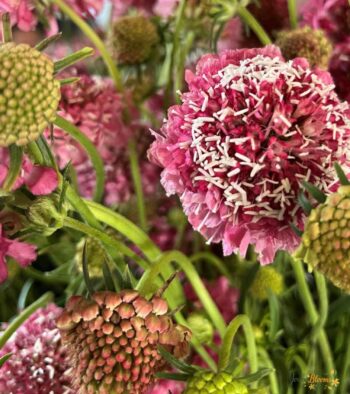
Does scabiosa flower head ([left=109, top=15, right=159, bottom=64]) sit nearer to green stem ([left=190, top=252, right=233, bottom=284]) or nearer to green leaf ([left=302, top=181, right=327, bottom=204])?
green stem ([left=190, top=252, right=233, bottom=284])

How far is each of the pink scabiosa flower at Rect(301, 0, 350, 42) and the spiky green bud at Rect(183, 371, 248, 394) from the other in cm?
32

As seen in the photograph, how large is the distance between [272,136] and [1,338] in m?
0.21

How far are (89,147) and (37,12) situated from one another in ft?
0.41

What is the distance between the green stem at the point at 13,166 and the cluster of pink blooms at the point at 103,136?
148 millimetres

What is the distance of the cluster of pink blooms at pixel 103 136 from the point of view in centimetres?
58

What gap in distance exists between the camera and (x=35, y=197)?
0.42 m

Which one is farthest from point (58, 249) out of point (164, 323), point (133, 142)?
point (164, 323)

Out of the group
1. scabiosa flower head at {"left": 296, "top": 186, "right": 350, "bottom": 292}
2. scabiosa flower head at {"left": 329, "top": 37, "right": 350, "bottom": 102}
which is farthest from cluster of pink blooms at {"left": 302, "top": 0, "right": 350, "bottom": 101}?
scabiosa flower head at {"left": 296, "top": 186, "right": 350, "bottom": 292}

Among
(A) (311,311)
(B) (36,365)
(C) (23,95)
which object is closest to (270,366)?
(A) (311,311)

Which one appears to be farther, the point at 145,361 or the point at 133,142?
the point at 133,142

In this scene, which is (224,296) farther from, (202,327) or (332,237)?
(332,237)

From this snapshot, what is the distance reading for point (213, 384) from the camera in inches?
15.7

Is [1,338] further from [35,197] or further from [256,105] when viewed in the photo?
[256,105]

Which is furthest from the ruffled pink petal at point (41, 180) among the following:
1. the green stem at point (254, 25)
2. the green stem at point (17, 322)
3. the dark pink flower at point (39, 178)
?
the green stem at point (254, 25)
